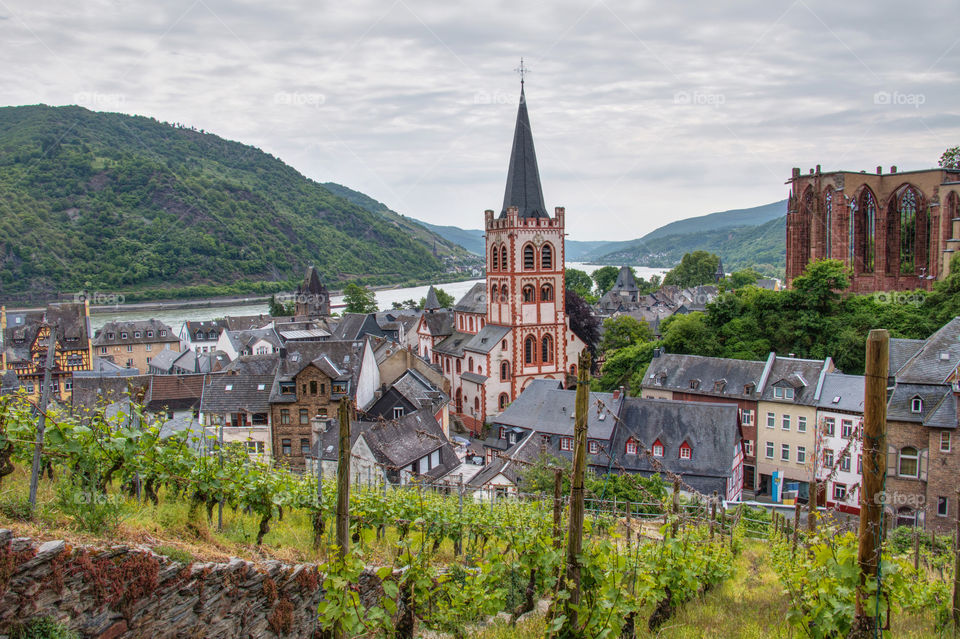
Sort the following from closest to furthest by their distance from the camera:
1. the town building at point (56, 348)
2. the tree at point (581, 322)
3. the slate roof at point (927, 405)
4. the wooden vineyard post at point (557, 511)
Result: the wooden vineyard post at point (557, 511), the slate roof at point (927, 405), the town building at point (56, 348), the tree at point (581, 322)

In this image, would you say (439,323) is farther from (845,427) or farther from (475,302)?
(845,427)

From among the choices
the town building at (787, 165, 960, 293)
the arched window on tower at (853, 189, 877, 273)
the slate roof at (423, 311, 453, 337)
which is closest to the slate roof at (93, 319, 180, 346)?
the slate roof at (423, 311, 453, 337)

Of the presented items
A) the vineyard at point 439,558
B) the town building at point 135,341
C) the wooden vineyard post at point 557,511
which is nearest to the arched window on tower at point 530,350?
the vineyard at point 439,558

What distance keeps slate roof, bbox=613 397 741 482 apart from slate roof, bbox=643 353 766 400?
5057 millimetres

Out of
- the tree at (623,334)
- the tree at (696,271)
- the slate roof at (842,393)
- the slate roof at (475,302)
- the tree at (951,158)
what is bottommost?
the slate roof at (842,393)

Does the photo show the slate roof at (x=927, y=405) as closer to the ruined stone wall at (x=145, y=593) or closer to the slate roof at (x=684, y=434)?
the slate roof at (x=684, y=434)

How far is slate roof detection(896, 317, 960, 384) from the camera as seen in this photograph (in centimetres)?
2645

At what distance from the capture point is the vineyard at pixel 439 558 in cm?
714

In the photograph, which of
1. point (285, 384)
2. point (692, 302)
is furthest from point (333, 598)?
point (692, 302)

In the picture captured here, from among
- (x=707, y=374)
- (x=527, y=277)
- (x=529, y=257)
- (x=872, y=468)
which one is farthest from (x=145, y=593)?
(x=529, y=257)

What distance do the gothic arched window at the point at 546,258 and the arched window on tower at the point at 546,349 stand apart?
5010 mm

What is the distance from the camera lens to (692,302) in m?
119

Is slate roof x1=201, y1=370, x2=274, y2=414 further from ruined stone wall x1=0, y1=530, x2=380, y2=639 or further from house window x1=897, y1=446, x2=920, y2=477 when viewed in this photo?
house window x1=897, y1=446, x2=920, y2=477

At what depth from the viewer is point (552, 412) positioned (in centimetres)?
3628
